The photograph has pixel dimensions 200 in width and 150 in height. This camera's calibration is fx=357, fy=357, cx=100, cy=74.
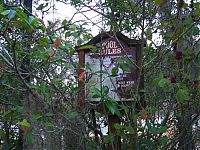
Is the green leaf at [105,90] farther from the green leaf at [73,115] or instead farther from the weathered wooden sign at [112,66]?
the green leaf at [73,115]

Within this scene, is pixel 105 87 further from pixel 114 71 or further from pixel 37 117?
pixel 37 117

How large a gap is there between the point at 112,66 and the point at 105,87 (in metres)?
0.22

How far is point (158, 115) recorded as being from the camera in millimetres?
2756

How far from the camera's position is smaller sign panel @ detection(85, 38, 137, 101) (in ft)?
8.46

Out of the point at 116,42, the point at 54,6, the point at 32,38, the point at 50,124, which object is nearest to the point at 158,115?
the point at 116,42

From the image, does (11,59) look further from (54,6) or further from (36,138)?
(54,6)

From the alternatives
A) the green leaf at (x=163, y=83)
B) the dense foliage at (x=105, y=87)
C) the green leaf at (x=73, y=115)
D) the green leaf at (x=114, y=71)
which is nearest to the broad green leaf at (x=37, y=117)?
the dense foliage at (x=105, y=87)

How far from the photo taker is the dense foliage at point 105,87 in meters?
2.50

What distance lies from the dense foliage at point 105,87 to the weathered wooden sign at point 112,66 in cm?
6

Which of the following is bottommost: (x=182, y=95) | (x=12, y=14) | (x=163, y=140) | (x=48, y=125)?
(x=163, y=140)

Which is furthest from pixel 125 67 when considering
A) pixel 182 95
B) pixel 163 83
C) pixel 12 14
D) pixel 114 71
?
pixel 12 14

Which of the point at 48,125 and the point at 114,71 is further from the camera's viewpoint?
the point at 114,71

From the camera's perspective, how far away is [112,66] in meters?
2.69

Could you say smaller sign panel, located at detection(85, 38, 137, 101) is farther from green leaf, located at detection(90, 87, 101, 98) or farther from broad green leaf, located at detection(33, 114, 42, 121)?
broad green leaf, located at detection(33, 114, 42, 121)
